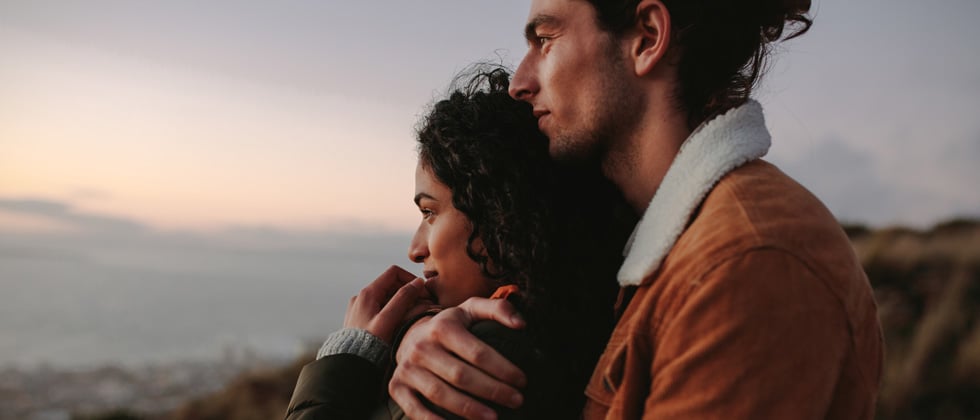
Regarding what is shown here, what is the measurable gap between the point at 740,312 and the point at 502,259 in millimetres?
768

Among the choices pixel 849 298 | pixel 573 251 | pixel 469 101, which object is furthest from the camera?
pixel 469 101

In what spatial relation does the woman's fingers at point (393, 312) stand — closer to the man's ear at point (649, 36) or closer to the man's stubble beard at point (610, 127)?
the man's stubble beard at point (610, 127)

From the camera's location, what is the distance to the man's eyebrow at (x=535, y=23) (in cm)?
202

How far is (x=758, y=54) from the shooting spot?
2303mm

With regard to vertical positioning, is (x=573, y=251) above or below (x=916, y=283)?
above

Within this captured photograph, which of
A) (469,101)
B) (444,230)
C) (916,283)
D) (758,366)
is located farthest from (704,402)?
(916,283)

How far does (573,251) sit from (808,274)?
2.17 feet

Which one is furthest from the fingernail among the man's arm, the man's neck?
the man's neck

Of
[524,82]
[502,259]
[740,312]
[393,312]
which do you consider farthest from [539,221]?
[740,312]

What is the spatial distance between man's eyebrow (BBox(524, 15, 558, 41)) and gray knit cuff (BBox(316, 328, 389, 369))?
3.30 ft

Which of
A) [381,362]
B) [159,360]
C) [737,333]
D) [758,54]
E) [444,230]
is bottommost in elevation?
[159,360]

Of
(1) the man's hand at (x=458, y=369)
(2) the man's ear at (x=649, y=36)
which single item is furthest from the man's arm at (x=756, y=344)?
(2) the man's ear at (x=649, y=36)

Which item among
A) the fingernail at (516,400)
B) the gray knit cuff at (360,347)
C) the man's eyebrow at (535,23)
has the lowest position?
the fingernail at (516,400)

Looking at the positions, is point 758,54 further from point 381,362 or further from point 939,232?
point 939,232
